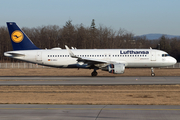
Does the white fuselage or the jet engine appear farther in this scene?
the white fuselage

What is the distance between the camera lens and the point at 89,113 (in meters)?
12.3

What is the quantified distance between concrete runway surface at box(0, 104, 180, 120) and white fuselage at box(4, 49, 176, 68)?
22447mm

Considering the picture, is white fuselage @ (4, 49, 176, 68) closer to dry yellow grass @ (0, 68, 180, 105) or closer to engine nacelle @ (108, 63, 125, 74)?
engine nacelle @ (108, 63, 125, 74)

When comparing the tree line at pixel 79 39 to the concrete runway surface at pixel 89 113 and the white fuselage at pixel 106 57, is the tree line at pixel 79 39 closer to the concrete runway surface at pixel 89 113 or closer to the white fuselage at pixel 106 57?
the white fuselage at pixel 106 57

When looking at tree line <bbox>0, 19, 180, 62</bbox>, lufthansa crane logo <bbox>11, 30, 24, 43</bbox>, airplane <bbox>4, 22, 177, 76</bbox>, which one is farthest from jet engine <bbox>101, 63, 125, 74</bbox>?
tree line <bbox>0, 19, 180, 62</bbox>

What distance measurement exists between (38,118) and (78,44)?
86377 mm

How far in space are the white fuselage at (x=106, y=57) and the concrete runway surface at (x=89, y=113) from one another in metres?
22.4

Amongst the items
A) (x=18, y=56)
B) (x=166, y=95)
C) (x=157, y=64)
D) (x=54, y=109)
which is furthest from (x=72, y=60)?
(x=54, y=109)

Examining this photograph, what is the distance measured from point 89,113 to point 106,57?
24629 mm

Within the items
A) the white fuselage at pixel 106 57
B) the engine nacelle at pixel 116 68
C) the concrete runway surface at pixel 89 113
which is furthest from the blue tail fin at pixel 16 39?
the concrete runway surface at pixel 89 113

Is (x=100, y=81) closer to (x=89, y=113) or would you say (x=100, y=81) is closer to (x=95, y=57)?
(x=95, y=57)

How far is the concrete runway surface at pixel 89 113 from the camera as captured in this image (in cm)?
1128

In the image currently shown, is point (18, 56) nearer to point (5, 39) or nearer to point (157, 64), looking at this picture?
point (157, 64)

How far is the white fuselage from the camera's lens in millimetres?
36375
